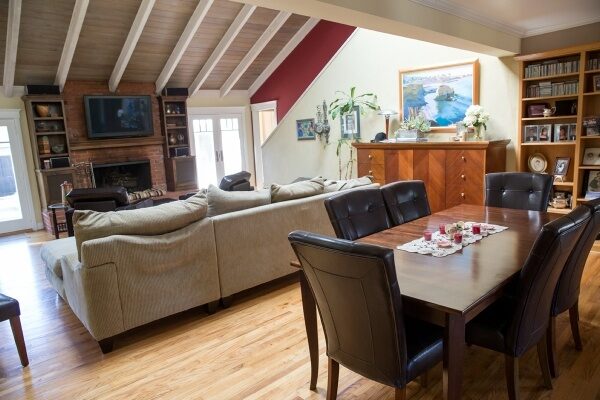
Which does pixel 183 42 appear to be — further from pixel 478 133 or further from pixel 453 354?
pixel 453 354

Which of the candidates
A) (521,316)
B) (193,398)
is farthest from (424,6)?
(193,398)

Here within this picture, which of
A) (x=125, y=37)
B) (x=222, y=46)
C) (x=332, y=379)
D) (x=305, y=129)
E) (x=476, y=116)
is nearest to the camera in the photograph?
(x=332, y=379)

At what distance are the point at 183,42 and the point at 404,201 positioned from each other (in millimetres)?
5399

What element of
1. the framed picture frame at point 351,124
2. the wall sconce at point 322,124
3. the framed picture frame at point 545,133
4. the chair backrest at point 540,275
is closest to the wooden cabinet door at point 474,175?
the framed picture frame at point 545,133

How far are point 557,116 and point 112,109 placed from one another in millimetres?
6822

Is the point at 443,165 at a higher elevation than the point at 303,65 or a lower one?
lower

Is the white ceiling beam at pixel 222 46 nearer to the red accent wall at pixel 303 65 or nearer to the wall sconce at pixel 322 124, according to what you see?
the red accent wall at pixel 303 65

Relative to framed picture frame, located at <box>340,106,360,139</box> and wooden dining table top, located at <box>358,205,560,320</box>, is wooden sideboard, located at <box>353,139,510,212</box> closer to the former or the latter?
framed picture frame, located at <box>340,106,360,139</box>

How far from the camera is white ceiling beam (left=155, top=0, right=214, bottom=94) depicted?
638 centimetres

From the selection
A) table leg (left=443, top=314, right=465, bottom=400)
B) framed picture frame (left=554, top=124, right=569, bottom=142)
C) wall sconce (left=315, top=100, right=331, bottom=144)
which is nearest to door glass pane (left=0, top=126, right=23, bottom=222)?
wall sconce (left=315, top=100, right=331, bottom=144)

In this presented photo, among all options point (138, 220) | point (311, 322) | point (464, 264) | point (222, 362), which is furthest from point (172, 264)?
point (464, 264)

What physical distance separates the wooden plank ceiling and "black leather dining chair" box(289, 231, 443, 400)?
5.77m

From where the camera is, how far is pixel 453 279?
6.00ft

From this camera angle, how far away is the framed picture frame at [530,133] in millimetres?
4996
